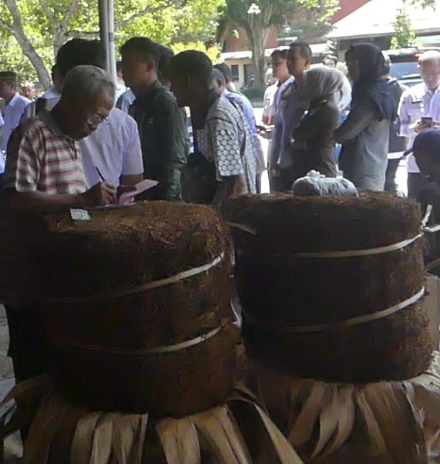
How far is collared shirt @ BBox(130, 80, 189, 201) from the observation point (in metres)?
4.50

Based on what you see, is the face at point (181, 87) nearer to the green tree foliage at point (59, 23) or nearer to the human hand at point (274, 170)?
the human hand at point (274, 170)

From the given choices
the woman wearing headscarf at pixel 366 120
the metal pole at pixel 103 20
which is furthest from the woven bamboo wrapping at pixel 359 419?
the woman wearing headscarf at pixel 366 120

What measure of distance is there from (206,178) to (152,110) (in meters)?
0.73

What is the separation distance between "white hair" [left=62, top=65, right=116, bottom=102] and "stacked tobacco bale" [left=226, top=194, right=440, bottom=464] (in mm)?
786

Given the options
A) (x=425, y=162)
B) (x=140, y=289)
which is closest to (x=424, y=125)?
(x=425, y=162)

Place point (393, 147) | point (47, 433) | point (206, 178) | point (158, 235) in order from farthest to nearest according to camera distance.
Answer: point (393, 147)
point (206, 178)
point (47, 433)
point (158, 235)

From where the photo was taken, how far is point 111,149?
10.9 feet

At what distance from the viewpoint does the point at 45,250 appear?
2139 millimetres

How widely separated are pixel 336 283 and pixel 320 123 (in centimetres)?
335

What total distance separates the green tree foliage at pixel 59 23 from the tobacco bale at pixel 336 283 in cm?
1367

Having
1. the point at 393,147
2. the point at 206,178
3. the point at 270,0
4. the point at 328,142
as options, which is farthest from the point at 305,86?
the point at 270,0

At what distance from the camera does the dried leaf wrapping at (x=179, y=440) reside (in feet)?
6.95

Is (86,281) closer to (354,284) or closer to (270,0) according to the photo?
(354,284)

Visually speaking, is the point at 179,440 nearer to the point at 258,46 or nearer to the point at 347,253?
the point at 347,253
